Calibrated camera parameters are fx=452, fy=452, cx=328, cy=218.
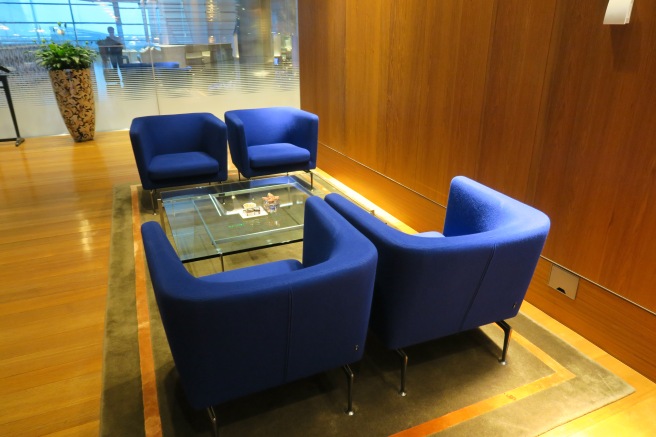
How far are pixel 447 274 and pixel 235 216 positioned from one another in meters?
1.78

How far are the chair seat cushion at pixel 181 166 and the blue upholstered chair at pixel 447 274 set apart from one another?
226 centimetres

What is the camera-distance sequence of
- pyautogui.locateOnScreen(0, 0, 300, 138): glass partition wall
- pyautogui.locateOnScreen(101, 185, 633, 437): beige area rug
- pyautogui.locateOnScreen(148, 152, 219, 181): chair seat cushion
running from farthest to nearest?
pyautogui.locateOnScreen(0, 0, 300, 138): glass partition wall
pyautogui.locateOnScreen(148, 152, 219, 181): chair seat cushion
pyautogui.locateOnScreen(101, 185, 633, 437): beige area rug

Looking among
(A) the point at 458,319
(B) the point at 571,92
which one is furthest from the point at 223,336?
(B) the point at 571,92

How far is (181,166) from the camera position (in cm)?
393

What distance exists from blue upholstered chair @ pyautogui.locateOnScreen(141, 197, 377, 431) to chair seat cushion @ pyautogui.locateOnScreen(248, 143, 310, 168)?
2.52 meters

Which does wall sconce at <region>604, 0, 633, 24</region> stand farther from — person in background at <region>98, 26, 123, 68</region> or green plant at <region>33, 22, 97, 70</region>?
person in background at <region>98, 26, 123, 68</region>

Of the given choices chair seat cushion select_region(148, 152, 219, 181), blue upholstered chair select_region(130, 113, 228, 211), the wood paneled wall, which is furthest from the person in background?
the wood paneled wall

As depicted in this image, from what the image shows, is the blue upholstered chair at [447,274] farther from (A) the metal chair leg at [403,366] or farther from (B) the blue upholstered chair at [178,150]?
(B) the blue upholstered chair at [178,150]

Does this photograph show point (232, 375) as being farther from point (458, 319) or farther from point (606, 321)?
point (606, 321)

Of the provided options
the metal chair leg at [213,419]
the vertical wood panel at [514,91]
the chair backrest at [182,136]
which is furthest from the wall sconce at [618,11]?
the chair backrest at [182,136]

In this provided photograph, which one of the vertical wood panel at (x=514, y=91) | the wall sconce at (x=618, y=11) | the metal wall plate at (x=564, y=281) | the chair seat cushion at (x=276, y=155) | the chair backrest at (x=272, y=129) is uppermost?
the wall sconce at (x=618, y=11)

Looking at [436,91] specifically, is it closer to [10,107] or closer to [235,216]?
[235,216]

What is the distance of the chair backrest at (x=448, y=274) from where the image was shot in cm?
171

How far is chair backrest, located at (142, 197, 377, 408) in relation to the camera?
1405mm
